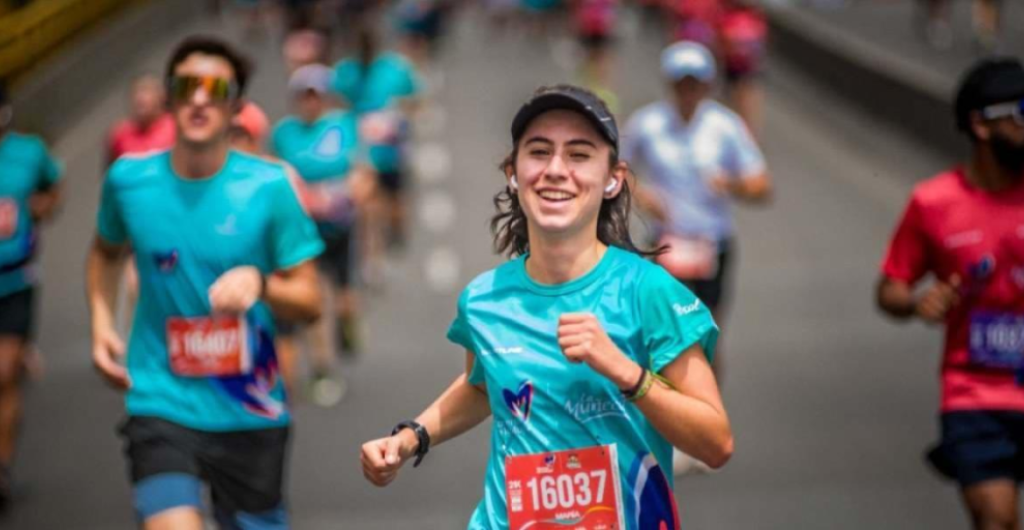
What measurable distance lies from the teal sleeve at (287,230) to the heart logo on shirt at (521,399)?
6.30 feet

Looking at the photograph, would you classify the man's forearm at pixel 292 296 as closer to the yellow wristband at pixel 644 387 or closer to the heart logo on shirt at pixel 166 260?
the heart logo on shirt at pixel 166 260

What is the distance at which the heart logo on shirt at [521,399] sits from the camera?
4621 millimetres

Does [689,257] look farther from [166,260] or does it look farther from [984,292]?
[166,260]

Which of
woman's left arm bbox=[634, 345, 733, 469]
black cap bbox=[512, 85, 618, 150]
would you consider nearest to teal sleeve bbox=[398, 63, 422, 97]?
black cap bbox=[512, 85, 618, 150]

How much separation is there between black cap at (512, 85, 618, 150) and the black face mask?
215 cm

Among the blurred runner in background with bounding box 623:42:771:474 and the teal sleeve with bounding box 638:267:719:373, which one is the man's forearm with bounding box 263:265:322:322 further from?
the blurred runner in background with bounding box 623:42:771:474

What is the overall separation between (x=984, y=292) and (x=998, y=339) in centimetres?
17

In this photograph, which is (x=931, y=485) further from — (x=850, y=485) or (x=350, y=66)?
(x=350, y=66)

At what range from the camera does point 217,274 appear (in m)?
6.33

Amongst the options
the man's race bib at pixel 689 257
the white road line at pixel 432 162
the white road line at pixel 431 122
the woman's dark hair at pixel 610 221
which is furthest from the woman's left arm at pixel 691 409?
the white road line at pixel 431 122

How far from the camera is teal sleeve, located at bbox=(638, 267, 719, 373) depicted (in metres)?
4.49

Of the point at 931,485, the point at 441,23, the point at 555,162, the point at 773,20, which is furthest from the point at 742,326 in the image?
the point at 441,23

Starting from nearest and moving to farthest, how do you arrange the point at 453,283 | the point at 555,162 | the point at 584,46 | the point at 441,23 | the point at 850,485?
the point at 555,162
the point at 850,485
the point at 453,283
the point at 584,46
the point at 441,23

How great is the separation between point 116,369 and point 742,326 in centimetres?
895
